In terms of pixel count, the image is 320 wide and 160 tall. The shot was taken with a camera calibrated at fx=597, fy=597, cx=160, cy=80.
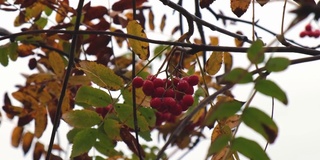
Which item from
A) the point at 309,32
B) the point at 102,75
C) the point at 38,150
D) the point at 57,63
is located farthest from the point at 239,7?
the point at 309,32

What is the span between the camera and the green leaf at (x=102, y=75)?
42.4 inches

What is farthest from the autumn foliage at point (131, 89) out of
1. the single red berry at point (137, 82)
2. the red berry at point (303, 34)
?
the red berry at point (303, 34)

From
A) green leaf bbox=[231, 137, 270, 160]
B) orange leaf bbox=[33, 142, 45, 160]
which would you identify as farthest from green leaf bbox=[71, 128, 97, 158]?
orange leaf bbox=[33, 142, 45, 160]

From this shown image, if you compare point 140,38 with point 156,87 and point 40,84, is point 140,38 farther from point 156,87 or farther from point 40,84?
point 40,84

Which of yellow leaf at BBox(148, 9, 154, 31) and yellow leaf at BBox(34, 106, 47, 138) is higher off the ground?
yellow leaf at BBox(148, 9, 154, 31)

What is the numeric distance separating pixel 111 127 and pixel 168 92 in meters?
0.13

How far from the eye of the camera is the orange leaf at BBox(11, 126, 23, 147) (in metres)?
1.85

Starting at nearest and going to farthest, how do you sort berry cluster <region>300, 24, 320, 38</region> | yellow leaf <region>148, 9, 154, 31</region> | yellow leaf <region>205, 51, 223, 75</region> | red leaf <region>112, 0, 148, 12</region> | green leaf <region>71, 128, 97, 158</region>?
green leaf <region>71, 128, 97, 158</region> → yellow leaf <region>205, 51, 223, 75</region> → red leaf <region>112, 0, 148, 12</region> → yellow leaf <region>148, 9, 154, 31</region> → berry cluster <region>300, 24, 320, 38</region>

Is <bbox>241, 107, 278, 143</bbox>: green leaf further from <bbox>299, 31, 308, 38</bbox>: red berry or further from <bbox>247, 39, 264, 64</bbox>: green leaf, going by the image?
<bbox>299, 31, 308, 38</bbox>: red berry

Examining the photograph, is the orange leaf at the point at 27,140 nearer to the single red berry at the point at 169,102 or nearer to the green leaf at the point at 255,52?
the single red berry at the point at 169,102

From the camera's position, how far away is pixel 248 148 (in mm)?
675

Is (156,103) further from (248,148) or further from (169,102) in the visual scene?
(248,148)

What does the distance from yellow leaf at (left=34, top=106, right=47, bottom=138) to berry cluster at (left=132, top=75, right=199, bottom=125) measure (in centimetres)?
55

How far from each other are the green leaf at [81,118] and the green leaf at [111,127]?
0.02 metres
